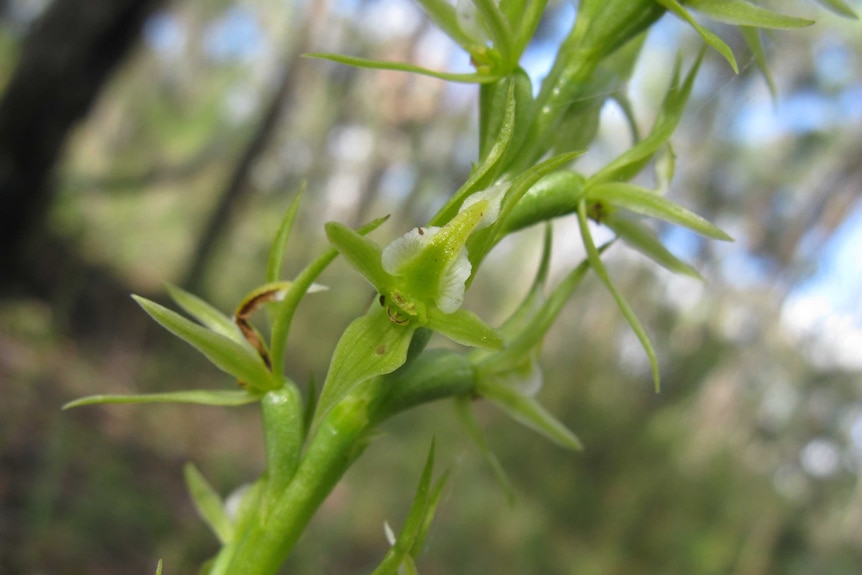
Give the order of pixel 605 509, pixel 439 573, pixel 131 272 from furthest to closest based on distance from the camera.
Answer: pixel 131 272
pixel 605 509
pixel 439 573

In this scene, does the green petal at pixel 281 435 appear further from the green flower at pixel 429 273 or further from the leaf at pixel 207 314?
the green flower at pixel 429 273

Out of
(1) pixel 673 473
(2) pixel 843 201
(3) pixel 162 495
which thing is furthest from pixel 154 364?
(2) pixel 843 201

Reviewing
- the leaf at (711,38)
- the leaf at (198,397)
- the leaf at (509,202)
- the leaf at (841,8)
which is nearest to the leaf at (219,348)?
the leaf at (198,397)

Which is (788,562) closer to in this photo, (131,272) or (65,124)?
(65,124)

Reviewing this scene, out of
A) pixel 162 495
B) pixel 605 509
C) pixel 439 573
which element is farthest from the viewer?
pixel 605 509

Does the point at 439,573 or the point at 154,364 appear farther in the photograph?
the point at 154,364

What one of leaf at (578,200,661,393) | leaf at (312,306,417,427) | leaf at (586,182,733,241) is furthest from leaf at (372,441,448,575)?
leaf at (586,182,733,241)
